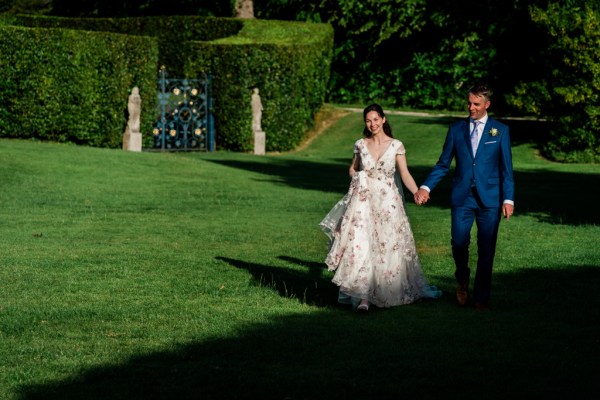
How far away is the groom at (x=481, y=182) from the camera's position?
31.1 ft

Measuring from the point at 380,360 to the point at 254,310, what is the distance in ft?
6.99

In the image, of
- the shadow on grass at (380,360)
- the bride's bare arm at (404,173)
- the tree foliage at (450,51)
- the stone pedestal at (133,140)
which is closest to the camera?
the shadow on grass at (380,360)

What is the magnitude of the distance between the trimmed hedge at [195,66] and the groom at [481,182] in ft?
68.8

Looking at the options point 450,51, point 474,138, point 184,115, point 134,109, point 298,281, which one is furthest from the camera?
point 450,51

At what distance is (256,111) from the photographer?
34.0m

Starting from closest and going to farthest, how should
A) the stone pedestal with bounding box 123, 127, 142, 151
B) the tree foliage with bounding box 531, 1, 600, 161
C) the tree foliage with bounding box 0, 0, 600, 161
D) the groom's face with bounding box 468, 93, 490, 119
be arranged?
the groom's face with bounding box 468, 93, 490, 119, the stone pedestal with bounding box 123, 127, 142, 151, the tree foliage with bounding box 531, 1, 600, 161, the tree foliage with bounding box 0, 0, 600, 161

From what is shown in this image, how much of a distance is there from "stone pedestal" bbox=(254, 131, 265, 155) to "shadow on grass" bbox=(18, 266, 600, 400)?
24.4 metres

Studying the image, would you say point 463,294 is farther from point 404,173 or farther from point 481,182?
point 404,173

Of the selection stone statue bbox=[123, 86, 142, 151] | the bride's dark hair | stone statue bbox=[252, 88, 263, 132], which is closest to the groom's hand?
the bride's dark hair

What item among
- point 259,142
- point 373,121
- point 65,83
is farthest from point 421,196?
point 259,142

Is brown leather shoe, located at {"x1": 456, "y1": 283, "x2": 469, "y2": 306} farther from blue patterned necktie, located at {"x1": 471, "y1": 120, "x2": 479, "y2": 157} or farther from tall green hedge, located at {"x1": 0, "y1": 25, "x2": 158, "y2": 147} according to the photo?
tall green hedge, located at {"x1": 0, "y1": 25, "x2": 158, "y2": 147}

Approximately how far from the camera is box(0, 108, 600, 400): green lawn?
23.0 feet

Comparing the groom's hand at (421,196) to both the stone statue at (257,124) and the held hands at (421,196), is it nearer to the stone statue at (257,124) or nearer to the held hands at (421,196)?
the held hands at (421,196)

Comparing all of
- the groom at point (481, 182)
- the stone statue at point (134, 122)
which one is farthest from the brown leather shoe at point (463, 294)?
the stone statue at point (134, 122)
